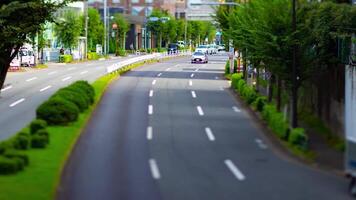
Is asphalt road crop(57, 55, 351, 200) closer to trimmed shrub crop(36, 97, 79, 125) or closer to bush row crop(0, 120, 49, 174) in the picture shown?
trimmed shrub crop(36, 97, 79, 125)

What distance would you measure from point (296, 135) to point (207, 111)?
1050cm

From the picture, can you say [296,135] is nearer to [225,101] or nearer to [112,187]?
[112,187]

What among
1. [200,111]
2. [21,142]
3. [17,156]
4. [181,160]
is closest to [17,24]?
[17,156]

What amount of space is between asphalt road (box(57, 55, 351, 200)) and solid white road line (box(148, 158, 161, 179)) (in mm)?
26

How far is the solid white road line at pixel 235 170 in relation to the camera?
1717cm

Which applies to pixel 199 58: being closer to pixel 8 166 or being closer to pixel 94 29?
pixel 94 29

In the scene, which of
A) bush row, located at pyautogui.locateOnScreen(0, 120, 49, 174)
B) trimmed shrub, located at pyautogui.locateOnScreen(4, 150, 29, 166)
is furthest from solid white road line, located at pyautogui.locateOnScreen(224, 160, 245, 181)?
trimmed shrub, located at pyautogui.locateOnScreen(4, 150, 29, 166)

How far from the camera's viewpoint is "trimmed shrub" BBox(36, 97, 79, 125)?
22.6 meters

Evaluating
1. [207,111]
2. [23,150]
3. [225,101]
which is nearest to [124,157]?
[23,150]

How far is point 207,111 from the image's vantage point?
103 feet

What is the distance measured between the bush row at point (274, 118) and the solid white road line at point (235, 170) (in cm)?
285

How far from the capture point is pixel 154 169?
1805 centimetres

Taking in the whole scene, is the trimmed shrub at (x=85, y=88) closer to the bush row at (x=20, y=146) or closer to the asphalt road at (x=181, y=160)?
the asphalt road at (x=181, y=160)

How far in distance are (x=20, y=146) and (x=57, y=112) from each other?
5017 millimetres
